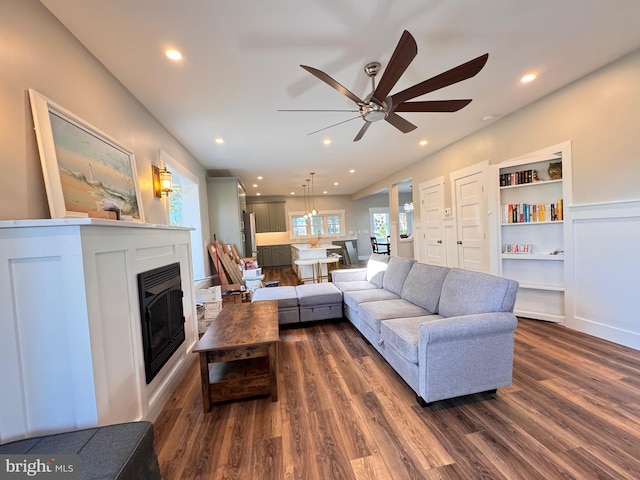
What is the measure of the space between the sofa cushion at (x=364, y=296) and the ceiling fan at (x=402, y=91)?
1918mm

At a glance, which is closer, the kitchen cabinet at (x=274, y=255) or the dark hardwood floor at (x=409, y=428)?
the dark hardwood floor at (x=409, y=428)

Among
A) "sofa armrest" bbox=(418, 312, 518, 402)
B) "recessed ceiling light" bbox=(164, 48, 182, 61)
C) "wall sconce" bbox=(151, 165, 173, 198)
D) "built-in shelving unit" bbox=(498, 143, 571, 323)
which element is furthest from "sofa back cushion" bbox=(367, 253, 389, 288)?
"recessed ceiling light" bbox=(164, 48, 182, 61)

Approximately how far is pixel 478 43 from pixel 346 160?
3.33 m

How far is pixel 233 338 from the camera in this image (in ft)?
6.61

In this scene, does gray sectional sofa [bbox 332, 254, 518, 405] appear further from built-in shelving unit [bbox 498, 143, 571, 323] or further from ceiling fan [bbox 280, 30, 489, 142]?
built-in shelving unit [bbox 498, 143, 571, 323]

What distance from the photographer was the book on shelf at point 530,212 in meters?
3.14

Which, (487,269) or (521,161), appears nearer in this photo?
(521,161)

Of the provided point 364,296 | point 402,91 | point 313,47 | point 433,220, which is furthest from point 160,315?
point 433,220

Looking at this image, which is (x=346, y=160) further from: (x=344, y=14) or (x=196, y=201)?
(x=344, y=14)

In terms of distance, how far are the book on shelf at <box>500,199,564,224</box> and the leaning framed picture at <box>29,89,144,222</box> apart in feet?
14.5

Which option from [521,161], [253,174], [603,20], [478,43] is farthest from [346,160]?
[603,20]

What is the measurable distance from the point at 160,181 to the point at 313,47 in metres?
2.25

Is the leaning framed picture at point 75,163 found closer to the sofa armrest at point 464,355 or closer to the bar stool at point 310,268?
the sofa armrest at point 464,355

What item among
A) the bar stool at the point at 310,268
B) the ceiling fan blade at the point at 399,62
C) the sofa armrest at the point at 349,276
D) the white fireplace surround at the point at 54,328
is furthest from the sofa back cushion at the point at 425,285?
the bar stool at the point at 310,268
